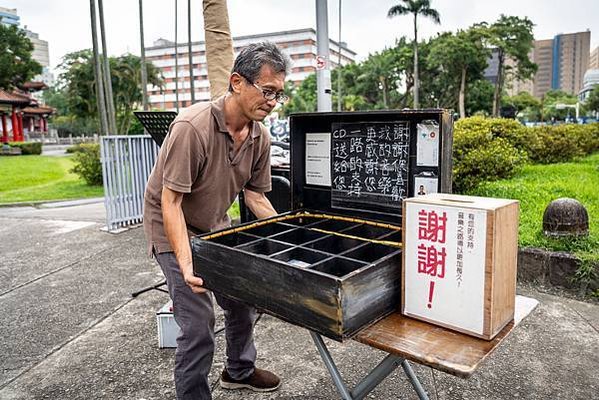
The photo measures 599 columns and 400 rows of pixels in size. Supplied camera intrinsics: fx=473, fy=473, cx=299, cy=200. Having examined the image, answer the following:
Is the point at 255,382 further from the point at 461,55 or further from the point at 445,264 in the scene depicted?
the point at 461,55

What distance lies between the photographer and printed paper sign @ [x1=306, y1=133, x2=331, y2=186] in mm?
2119

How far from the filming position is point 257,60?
1742 mm

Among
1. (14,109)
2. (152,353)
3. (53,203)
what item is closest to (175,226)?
(152,353)

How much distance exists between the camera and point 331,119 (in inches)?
81.9

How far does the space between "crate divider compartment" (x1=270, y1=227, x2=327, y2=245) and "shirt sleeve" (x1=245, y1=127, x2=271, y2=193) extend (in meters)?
0.43

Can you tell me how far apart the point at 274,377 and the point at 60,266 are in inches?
134

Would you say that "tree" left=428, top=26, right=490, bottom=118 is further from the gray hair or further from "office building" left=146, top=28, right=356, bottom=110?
the gray hair

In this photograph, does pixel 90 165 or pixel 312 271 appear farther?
pixel 90 165

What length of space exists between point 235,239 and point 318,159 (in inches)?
22.5

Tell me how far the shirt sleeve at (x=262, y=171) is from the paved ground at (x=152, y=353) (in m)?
1.09

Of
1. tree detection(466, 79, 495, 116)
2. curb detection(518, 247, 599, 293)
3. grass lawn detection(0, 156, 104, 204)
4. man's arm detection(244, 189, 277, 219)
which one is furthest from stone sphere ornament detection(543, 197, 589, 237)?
tree detection(466, 79, 495, 116)

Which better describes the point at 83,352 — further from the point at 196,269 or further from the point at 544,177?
the point at 544,177

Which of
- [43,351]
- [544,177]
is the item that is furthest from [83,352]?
[544,177]

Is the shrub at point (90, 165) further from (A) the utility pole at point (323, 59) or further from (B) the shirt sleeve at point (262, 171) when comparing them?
(B) the shirt sleeve at point (262, 171)
